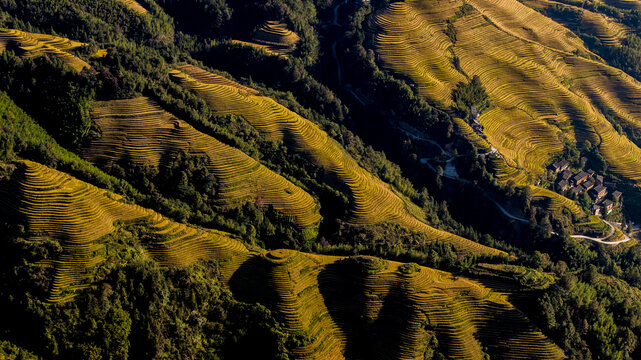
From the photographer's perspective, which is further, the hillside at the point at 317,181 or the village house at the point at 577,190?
the village house at the point at 577,190

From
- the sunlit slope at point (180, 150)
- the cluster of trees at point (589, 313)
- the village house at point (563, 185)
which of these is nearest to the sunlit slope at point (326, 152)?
the sunlit slope at point (180, 150)

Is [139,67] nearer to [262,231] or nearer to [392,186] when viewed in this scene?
[262,231]

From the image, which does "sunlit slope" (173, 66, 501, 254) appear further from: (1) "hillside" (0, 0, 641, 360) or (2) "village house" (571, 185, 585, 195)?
(2) "village house" (571, 185, 585, 195)

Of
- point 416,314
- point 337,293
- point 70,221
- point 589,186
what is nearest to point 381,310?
point 416,314

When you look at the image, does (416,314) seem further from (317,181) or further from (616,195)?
(616,195)

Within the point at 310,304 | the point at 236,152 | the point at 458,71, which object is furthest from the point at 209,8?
the point at 310,304

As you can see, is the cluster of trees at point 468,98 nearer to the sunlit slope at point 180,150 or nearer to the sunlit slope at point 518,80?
the sunlit slope at point 518,80

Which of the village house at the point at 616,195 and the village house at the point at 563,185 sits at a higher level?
the village house at the point at 563,185

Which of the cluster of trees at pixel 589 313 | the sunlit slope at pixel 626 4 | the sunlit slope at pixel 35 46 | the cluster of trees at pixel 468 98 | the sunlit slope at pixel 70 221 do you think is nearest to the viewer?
the sunlit slope at pixel 70 221
